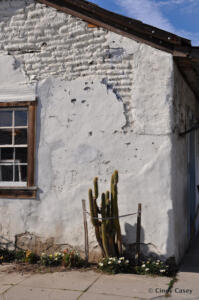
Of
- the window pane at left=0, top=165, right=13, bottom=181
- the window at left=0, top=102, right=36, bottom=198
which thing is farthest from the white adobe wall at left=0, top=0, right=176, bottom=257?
the window pane at left=0, top=165, right=13, bottom=181

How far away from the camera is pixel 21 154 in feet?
21.5

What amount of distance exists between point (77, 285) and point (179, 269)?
170cm

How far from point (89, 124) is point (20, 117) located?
1325 millimetres

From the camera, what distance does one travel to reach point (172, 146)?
19.2 feet

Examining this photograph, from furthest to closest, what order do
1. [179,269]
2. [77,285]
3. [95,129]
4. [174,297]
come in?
[95,129], [179,269], [77,285], [174,297]

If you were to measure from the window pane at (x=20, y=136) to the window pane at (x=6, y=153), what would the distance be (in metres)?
0.19

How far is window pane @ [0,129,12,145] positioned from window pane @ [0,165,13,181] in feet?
1.44

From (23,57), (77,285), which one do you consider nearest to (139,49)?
(23,57)

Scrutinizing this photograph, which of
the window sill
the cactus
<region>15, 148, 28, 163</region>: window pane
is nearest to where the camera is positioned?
the cactus

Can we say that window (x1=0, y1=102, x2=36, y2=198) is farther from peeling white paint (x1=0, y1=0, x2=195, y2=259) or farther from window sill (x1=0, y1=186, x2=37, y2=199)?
peeling white paint (x1=0, y1=0, x2=195, y2=259)

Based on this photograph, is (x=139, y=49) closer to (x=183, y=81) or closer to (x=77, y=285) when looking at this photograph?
(x=183, y=81)

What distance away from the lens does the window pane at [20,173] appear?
6.54 metres

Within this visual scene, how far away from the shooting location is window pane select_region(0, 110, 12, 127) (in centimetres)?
667
